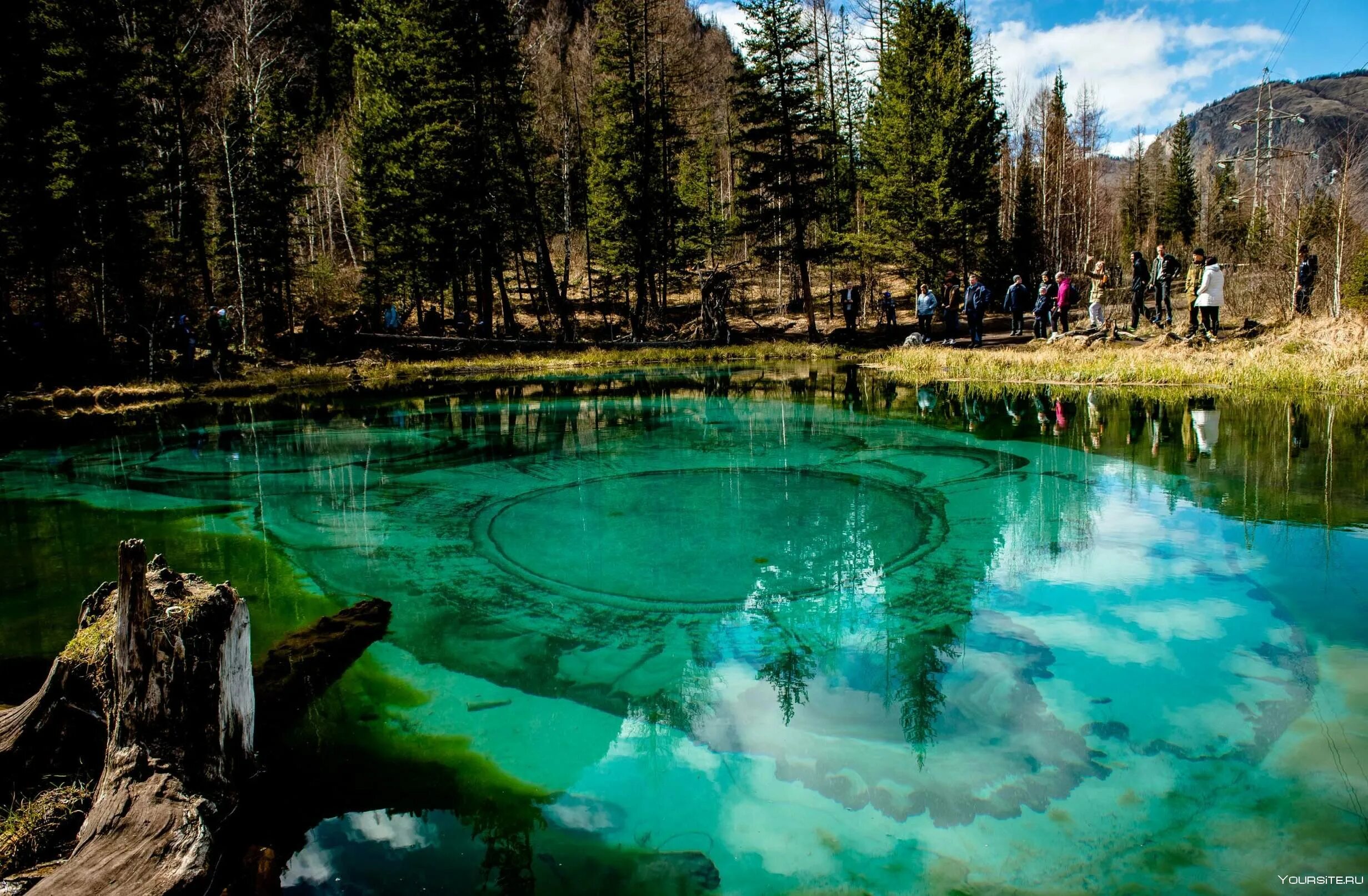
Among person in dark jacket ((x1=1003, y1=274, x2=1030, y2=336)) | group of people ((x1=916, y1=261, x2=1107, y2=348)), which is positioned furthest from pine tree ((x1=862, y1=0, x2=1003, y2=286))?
person in dark jacket ((x1=1003, y1=274, x2=1030, y2=336))

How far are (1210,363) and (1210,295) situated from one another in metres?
1.95

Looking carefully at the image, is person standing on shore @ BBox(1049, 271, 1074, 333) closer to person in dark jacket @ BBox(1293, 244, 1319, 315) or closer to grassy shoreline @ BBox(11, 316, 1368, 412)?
grassy shoreline @ BBox(11, 316, 1368, 412)

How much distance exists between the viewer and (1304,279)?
18.3 m

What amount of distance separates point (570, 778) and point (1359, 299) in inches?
1002

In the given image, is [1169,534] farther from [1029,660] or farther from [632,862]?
[632,862]

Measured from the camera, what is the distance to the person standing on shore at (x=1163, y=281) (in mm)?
17156

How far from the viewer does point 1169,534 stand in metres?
6.86

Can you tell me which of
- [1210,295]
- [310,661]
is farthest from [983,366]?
[310,661]

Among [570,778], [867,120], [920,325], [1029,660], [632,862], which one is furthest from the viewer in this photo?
[867,120]

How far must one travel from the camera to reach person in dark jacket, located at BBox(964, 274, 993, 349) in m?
21.4

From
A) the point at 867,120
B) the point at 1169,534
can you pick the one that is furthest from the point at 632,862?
the point at 867,120

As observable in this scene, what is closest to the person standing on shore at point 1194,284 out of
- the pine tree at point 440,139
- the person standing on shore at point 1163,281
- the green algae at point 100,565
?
the person standing on shore at point 1163,281

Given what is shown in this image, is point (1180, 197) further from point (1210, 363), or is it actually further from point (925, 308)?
point (1210, 363)

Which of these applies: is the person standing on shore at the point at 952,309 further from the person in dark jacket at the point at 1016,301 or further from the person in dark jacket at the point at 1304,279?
the person in dark jacket at the point at 1304,279
